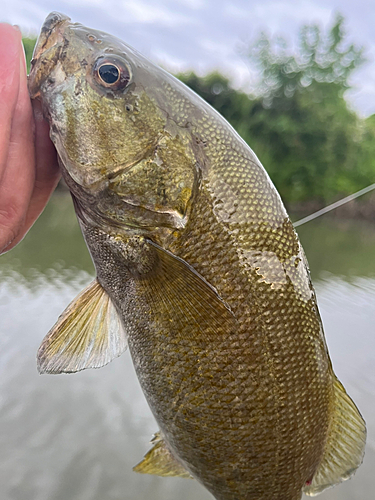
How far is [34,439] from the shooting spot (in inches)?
195

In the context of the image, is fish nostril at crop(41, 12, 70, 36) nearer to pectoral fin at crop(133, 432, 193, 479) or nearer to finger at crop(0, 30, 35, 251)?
finger at crop(0, 30, 35, 251)

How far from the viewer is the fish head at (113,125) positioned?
4.66 ft

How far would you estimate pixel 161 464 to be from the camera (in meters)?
1.91

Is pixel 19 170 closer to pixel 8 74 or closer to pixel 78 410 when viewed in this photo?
pixel 8 74

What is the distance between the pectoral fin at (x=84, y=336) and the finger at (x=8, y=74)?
75cm

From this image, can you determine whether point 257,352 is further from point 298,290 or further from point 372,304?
point 372,304

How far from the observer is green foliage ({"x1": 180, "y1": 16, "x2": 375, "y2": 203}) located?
104 ft

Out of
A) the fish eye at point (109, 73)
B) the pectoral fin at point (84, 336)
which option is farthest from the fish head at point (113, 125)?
the pectoral fin at point (84, 336)

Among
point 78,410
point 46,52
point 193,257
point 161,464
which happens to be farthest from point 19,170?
point 78,410

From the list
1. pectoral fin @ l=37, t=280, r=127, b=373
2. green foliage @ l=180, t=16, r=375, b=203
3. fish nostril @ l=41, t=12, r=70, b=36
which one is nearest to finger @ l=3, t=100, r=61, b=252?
fish nostril @ l=41, t=12, r=70, b=36

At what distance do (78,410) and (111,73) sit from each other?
5.12 m

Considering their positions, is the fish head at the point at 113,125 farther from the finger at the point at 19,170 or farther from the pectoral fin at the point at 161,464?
the pectoral fin at the point at 161,464

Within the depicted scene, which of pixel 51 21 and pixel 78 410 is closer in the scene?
pixel 51 21

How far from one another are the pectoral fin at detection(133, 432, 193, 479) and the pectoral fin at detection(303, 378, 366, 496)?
628 mm
